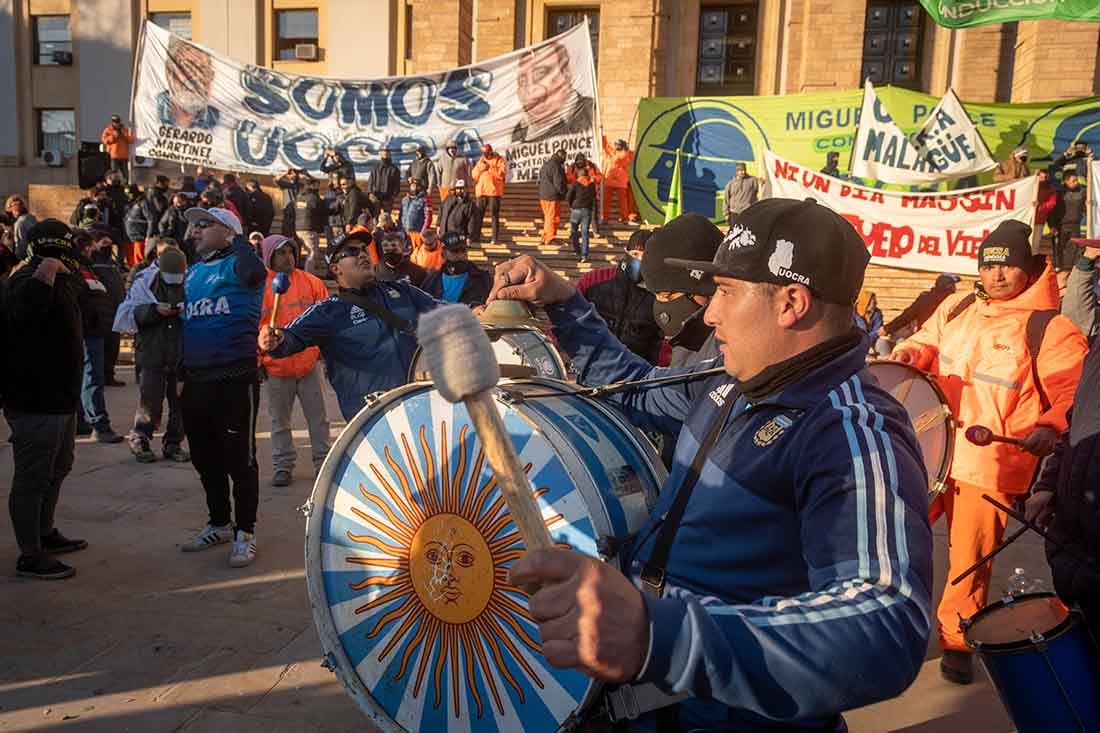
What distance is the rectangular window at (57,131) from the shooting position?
94.6ft

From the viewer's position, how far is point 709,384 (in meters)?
1.95

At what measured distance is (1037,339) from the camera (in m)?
3.64

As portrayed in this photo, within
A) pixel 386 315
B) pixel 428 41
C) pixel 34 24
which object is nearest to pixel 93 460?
pixel 386 315

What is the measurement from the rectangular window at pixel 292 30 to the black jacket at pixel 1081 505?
2789cm

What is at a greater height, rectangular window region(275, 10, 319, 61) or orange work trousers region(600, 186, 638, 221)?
rectangular window region(275, 10, 319, 61)

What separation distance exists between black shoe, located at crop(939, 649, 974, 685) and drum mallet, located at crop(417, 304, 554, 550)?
3.52 meters

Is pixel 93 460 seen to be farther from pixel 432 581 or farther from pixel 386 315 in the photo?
pixel 432 581

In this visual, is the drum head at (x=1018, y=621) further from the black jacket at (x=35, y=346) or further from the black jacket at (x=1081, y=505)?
the black jacket at (x=35, y=346)

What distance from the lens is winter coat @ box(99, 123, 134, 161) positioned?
18.8 metres

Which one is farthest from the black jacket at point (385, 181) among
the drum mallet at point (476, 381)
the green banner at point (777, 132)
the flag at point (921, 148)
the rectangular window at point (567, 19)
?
the drum mallet at point (476, 381)

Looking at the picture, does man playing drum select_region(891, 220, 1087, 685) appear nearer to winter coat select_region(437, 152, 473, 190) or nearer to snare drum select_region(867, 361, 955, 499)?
snare drum select_region(867, 361, 955, 499)

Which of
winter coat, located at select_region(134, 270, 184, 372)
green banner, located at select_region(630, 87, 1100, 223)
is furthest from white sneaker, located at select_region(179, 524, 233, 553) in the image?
green banner, located at select_region(630, 87, 1100, 223)

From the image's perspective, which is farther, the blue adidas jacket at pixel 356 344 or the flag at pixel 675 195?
the flag at pixel 675 195

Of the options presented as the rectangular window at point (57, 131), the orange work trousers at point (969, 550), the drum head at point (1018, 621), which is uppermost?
the rectangular window at point (57, 131)
